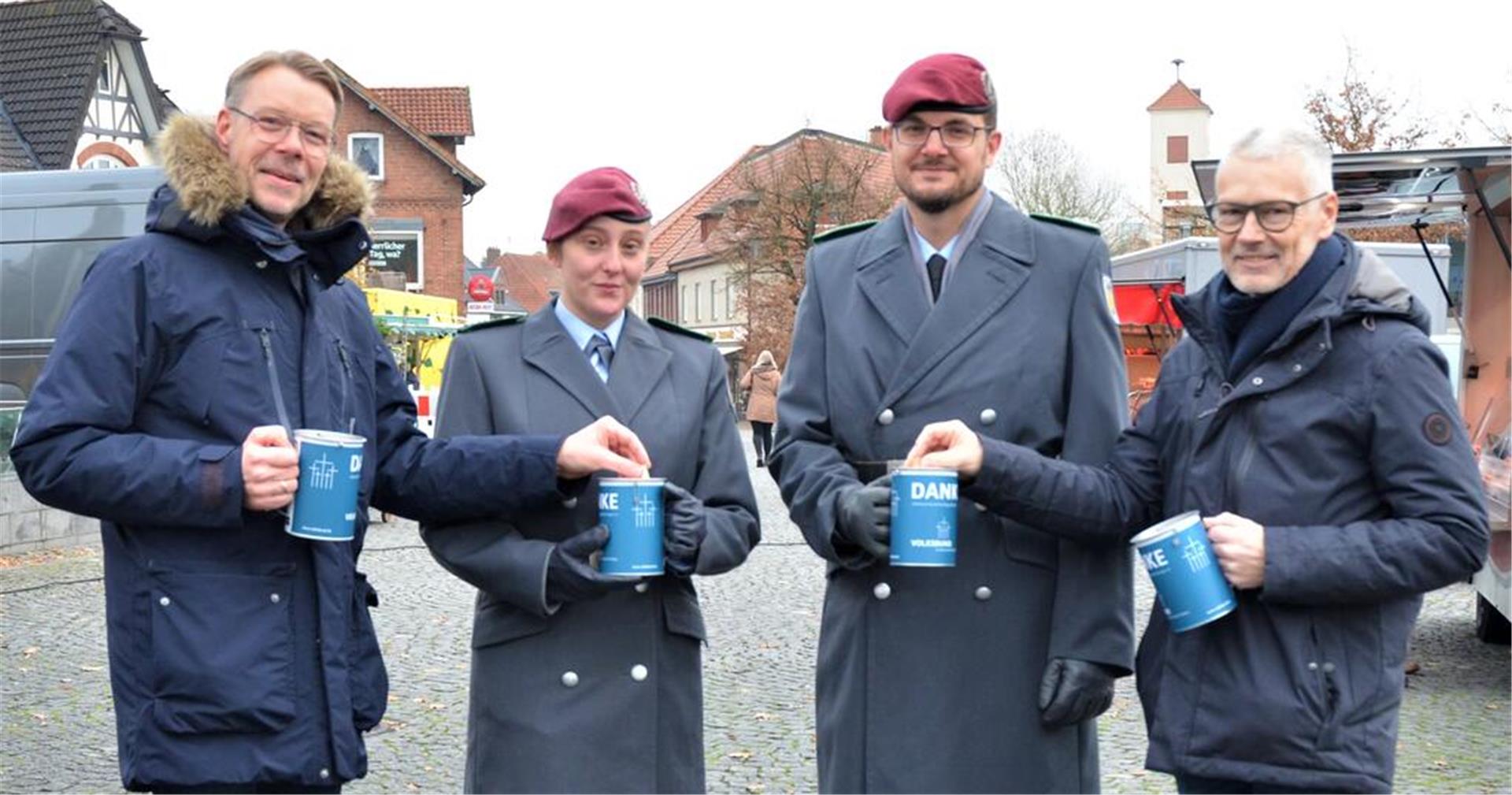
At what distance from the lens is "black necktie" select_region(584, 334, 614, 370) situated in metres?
3.85

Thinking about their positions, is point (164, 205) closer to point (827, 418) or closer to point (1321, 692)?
point (827, 418)

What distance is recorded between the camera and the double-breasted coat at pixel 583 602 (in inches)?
145

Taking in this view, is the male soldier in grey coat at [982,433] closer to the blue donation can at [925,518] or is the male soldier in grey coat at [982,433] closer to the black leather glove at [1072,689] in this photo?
the black leather glove at [1072,689]

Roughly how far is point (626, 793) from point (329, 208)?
54.0 inches

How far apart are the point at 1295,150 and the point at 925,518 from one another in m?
0.97

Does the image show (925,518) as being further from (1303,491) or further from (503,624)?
(503,624)

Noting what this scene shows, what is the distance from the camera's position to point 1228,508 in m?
3.21

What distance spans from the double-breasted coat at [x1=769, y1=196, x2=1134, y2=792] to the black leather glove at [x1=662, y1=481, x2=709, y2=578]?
8.9 inches

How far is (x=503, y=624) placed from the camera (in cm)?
372

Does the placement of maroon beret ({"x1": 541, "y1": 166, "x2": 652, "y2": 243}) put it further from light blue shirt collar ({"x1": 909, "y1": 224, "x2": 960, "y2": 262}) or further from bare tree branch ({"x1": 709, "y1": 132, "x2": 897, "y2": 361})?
bare tree branch ({"x1": 709, "y1": 132, "x2": 897, "y2": 361})

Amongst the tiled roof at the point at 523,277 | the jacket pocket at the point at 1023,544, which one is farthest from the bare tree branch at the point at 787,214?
the tiled roof at the point at 523,277

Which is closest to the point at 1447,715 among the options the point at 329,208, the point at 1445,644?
the point at 1445,644

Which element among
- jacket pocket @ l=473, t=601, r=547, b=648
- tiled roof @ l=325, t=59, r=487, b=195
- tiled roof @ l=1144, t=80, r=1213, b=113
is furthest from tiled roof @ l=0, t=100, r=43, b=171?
tiled roof @ l=1144, t=80, r=1213, b=113

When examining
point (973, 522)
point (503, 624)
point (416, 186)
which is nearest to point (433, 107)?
point (416, 186)
